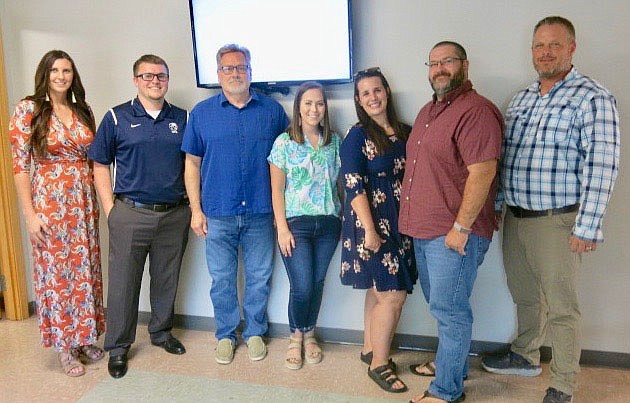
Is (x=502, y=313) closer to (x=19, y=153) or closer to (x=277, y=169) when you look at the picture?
(x=277, y=169)

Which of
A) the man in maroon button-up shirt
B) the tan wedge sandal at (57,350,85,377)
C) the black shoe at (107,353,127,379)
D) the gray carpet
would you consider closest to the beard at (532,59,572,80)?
the man in maroon button-up shirt

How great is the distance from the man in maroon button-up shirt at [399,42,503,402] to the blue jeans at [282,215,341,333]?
508 millimetres

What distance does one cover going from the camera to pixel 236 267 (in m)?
2.72

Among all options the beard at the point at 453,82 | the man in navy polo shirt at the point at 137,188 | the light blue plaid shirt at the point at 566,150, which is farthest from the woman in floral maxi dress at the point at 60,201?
the light blue plaid shirt at the point at 566,150

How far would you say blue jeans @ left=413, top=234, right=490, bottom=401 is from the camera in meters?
1.97

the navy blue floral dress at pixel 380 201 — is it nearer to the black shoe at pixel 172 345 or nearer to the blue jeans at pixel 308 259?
the blue jeans at pixel 308 259

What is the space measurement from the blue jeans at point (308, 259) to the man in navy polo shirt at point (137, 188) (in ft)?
A: 2.06

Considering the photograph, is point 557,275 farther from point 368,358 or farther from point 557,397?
point 368,358

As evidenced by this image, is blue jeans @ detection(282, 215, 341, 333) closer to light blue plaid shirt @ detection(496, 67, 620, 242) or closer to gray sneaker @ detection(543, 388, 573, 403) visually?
light blue plaid shirt @ detection(496, 67, 620, 242)

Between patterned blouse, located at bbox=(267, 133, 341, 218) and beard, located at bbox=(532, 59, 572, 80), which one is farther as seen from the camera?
patterned blouse, located at bbox=(267, 133, 341, 218)

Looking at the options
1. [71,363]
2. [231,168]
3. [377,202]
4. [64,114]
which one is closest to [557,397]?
[377,202]

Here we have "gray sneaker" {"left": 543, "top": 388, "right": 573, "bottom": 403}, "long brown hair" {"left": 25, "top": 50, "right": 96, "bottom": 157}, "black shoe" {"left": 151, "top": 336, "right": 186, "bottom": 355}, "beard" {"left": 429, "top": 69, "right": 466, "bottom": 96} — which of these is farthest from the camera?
"black shoe" {"left": 151, "top": 336, "right": 186, "bottom": 355}

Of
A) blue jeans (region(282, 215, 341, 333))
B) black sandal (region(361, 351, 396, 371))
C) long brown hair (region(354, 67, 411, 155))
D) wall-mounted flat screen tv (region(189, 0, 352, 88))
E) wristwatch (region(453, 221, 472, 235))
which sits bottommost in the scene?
black sandal (region(361, 351, 396, 371))

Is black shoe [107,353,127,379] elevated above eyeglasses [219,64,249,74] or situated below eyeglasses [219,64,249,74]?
below
